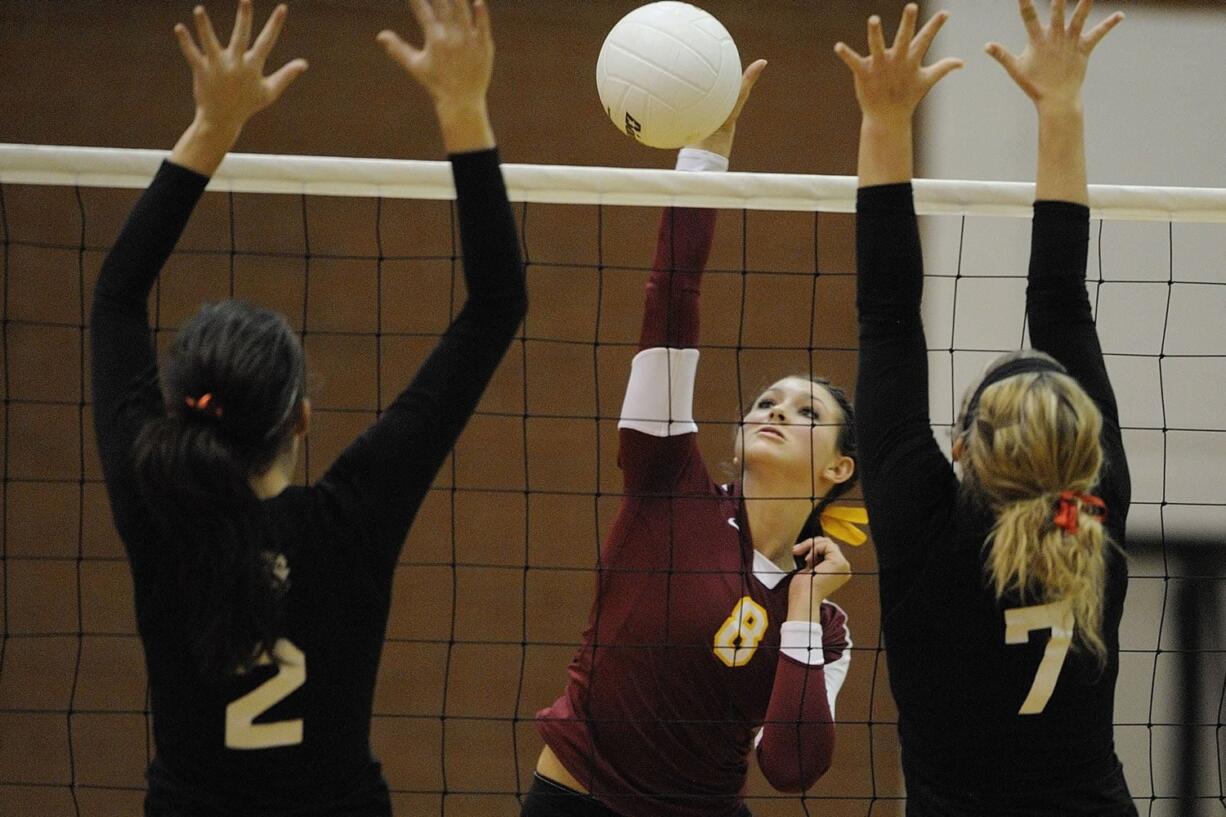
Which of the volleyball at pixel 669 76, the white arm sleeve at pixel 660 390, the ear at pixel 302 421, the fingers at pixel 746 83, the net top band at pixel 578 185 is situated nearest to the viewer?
the ear at pixel 302 421

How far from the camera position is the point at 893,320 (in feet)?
6.18

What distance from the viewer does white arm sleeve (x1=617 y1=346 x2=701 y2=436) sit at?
106 inches

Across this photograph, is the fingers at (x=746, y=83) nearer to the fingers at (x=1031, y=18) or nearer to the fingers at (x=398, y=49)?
the fingers at (x=1031, y=18)

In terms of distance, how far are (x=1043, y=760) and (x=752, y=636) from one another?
1.02 meters

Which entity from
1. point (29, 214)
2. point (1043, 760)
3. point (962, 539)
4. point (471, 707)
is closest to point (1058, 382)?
point (962, 539)

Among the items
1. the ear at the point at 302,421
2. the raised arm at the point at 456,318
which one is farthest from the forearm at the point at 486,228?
the ear at the point at 302,421

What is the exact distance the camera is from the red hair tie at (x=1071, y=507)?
1.74m

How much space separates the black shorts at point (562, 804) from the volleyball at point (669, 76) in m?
1.34

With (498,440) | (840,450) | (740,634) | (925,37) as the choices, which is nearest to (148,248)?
(925,37)

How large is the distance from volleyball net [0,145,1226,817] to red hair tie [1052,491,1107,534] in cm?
325

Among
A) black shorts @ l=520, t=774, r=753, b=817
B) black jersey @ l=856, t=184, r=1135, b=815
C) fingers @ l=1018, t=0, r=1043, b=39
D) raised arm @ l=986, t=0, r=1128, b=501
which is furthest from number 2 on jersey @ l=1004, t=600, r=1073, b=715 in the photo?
black shorts @ l=520, t=774, r=753, b=817

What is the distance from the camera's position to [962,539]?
1.82 metres

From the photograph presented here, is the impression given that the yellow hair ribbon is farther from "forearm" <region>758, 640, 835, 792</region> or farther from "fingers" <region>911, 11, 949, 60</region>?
"fingers" <region>911, 11, 949, 60</region>

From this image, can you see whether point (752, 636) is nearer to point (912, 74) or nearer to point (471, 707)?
point (912, 74)
